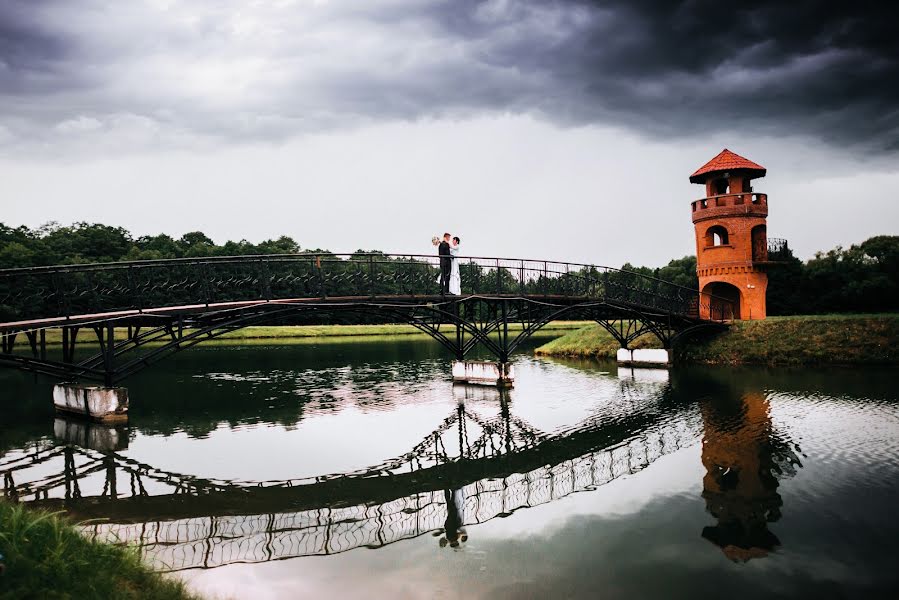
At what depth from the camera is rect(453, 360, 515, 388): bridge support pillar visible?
29.5 m

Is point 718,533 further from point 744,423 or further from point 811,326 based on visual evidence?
point 811,326

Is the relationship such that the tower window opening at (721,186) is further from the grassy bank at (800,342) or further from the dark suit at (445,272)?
the dark suit at (445,272)

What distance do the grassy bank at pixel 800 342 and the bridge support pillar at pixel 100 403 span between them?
32810 mm

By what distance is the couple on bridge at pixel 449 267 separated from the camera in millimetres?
26969

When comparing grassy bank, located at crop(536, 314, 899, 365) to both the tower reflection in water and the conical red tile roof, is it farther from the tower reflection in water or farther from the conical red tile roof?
the tower reflection in water

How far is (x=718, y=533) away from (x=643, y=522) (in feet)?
4.14

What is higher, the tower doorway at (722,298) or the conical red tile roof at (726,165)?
the conical red tile roof at (726,165)

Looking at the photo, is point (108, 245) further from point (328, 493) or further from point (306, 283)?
point (328, 493)

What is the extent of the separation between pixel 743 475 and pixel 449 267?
53.4 feet

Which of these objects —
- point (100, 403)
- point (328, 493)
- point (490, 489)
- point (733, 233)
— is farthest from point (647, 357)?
point (100, 403)

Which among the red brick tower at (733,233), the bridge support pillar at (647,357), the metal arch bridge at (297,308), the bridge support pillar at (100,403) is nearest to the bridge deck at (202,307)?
the metal arch bridge at (297,308)

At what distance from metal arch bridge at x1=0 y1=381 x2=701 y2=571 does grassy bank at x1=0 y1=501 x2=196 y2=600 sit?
1416 millimetres

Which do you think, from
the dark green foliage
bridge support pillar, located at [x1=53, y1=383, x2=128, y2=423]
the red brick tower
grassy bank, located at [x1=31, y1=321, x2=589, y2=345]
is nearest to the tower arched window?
the red brick tower

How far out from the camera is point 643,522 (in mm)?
11062
